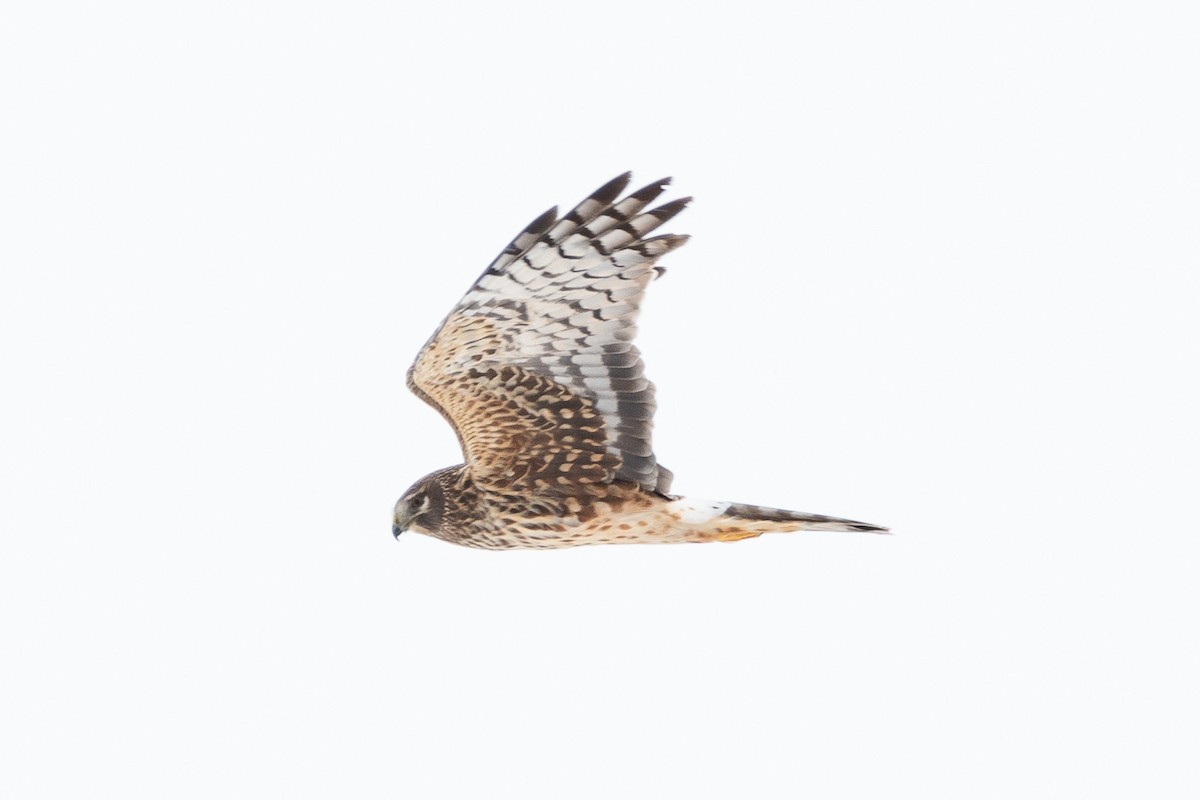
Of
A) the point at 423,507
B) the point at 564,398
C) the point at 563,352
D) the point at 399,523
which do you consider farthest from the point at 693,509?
the point at 399,523

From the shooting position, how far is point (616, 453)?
8086mm

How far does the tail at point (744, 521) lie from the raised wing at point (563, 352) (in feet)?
0.53

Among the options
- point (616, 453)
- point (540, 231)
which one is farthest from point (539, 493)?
point (540, 231)

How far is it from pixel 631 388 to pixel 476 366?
612mm

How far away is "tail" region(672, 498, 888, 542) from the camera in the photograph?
7.95m

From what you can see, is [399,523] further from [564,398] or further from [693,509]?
[693,509]

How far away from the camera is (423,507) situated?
835 centimetres

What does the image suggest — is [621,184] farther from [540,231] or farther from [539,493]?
[539,493]

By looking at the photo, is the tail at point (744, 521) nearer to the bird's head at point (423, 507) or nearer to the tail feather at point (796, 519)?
the tail feather at point (796, 519)

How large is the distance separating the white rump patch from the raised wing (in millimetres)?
83

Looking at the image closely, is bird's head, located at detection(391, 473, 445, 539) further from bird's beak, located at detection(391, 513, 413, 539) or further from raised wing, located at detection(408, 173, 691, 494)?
raised wing, located at detection(408, 173, 691, 494)

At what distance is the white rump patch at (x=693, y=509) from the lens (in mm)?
8125

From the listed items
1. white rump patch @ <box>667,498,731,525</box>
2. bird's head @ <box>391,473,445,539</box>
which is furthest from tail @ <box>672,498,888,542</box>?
bird's head @ <box>391,473,445,539</box>

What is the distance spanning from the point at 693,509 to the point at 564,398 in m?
0.66
